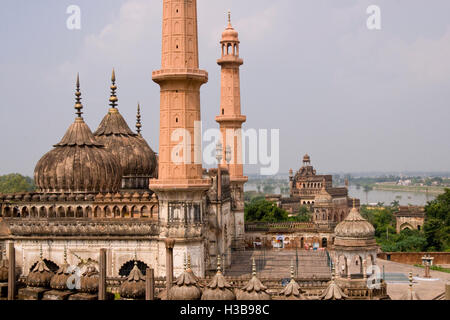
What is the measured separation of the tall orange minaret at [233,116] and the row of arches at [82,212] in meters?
10.5

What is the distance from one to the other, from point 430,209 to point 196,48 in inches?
1135

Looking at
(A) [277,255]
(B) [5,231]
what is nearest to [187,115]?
(B) [5,231]

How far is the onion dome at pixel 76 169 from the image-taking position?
3008 cm

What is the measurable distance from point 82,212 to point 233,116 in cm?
1226

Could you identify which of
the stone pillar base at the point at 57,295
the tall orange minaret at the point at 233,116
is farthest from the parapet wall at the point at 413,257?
the stone pillar base at the point at 57,295

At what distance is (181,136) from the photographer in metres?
26.5

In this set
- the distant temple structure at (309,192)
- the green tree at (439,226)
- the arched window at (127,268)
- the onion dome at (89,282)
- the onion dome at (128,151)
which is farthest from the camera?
the distant temple structure at (309,192)

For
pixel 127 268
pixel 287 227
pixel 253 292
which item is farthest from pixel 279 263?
pixel 253 292

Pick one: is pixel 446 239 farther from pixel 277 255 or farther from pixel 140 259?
pixel 140 259

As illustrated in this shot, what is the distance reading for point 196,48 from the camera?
1065 inches

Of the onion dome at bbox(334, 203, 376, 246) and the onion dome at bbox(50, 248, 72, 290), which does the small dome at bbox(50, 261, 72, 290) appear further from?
the onion dome at bbox(334, 203, 376, 246)

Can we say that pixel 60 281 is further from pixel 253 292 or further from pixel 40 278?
pixel 253 292

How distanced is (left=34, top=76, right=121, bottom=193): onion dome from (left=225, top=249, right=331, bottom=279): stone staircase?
7.20m

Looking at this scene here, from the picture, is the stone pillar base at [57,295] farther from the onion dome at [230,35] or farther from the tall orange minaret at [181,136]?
the onion dome at [230,35]
